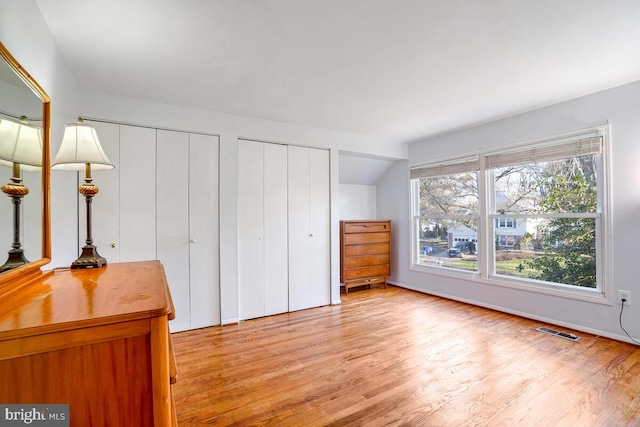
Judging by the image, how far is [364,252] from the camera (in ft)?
15.0

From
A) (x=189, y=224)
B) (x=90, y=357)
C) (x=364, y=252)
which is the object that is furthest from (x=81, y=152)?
(x=364, y=252)

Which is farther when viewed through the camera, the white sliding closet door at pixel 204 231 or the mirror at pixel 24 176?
the white sliding closet door at pixel 204 231

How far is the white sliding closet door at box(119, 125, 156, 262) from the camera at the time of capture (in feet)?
9.14

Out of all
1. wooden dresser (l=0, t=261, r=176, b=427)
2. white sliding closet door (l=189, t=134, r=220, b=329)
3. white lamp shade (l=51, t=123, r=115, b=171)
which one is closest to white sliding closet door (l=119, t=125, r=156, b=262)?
white sliding closet door (l=189, t=134, r=220, b=329)

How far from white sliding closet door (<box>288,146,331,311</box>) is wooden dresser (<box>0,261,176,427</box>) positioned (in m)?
2.82

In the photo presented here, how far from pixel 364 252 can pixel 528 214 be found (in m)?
2.17

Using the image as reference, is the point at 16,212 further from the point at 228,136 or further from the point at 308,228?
the point at 308,228

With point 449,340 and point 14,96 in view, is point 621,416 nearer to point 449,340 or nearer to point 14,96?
point 449,340

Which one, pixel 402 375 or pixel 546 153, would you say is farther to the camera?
pixel 546 153

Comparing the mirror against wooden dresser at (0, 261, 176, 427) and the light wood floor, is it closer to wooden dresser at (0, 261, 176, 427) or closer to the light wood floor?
wooden dresser at (0, 261, 176, 427)

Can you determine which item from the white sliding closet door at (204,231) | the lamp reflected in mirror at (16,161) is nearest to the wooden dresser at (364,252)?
the white sliding closet door at (204,231)

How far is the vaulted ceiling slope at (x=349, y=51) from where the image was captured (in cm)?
162
